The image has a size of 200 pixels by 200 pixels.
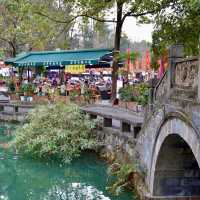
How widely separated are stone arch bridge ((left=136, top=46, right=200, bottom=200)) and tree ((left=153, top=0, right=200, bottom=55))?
5740 mm

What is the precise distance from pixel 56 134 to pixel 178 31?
225 inches

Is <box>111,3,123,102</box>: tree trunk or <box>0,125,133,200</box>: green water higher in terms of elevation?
<box>111,3,123,102</box>: tree trunk

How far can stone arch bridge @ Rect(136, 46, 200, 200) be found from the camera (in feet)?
32.6

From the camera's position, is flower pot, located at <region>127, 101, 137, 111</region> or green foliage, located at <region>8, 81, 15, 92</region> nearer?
flower pot, located at <region>127, 101, 137, 111</region>

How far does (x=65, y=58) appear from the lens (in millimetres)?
27875

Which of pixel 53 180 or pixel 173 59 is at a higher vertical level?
pixel 173 59

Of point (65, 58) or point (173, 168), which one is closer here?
point (173, 168)

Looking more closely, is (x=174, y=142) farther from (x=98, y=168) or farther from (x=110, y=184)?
(x=98, y=168)

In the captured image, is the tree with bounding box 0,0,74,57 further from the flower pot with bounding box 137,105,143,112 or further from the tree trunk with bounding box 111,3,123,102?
the flower pot with bounding box 137,105,143,112

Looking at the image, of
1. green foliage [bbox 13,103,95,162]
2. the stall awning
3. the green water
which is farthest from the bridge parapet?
the stall awning

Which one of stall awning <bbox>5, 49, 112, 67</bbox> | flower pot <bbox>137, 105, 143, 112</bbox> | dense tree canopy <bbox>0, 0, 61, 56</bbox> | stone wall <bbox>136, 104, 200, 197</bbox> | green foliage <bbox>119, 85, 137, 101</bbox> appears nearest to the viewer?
stone wall <bbox>136, 104, 200, 197</bbox>

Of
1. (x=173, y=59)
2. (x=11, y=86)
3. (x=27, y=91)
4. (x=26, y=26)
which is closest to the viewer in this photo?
(x=173, y=59)

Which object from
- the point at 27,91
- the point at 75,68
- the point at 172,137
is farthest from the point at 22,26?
the point at 172,137

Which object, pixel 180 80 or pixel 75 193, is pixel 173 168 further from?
pixel 75 193
